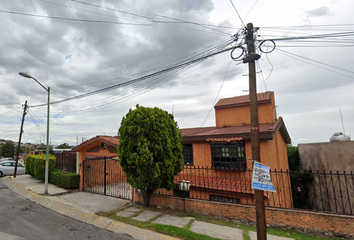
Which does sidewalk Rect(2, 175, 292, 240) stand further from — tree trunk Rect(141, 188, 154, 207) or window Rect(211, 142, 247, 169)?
window Rect(211, 142, 247, 169)

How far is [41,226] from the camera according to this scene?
6184mm

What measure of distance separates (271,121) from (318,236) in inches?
251

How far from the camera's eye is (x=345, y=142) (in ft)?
31.3

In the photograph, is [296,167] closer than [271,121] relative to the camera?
No

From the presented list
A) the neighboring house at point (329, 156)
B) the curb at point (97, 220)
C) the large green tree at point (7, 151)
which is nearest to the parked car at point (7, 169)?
the curb at point (97, 220)

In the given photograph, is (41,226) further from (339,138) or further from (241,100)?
(339,138)

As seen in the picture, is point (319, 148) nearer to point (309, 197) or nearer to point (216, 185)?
point (309, 197)

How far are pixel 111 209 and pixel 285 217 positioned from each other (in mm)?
6503

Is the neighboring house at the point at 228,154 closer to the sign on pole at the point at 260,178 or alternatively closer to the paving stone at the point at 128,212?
the paving stone at the point at 128,212

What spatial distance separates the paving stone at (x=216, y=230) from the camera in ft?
17.9

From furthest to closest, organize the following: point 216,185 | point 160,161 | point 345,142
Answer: point 345,142 < point 216,185 < point 160,161

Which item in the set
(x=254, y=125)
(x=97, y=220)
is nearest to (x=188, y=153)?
(x=97, y=220)

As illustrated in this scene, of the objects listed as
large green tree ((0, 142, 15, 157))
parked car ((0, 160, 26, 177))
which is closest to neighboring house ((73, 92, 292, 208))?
parked car ((0, 160, 26, 177))

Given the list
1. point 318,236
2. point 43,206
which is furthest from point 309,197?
point 43,206
